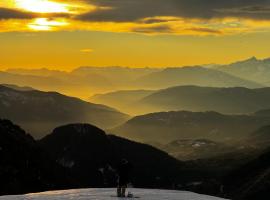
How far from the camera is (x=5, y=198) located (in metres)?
61.1

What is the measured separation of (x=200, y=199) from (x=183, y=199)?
9.44 ft

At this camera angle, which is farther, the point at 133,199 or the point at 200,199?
the point at 200,199

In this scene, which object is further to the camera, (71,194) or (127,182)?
(71,194)

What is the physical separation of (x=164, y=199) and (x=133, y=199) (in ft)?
12.4

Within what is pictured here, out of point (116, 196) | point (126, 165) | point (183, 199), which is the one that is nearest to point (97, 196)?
point (116, 196)

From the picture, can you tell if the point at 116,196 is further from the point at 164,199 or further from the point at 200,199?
the point at 200,199

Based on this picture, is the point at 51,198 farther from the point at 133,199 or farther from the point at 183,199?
the point at 183,199

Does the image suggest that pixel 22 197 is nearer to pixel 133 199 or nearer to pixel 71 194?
pixel 71 194

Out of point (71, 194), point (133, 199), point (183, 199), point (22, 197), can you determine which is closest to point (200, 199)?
point (183, 199)

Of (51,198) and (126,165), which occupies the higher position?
(126,165)

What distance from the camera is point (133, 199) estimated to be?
5891cm

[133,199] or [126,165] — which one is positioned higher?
[126,165]

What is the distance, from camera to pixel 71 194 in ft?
212

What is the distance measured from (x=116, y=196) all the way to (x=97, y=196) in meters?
2.27
